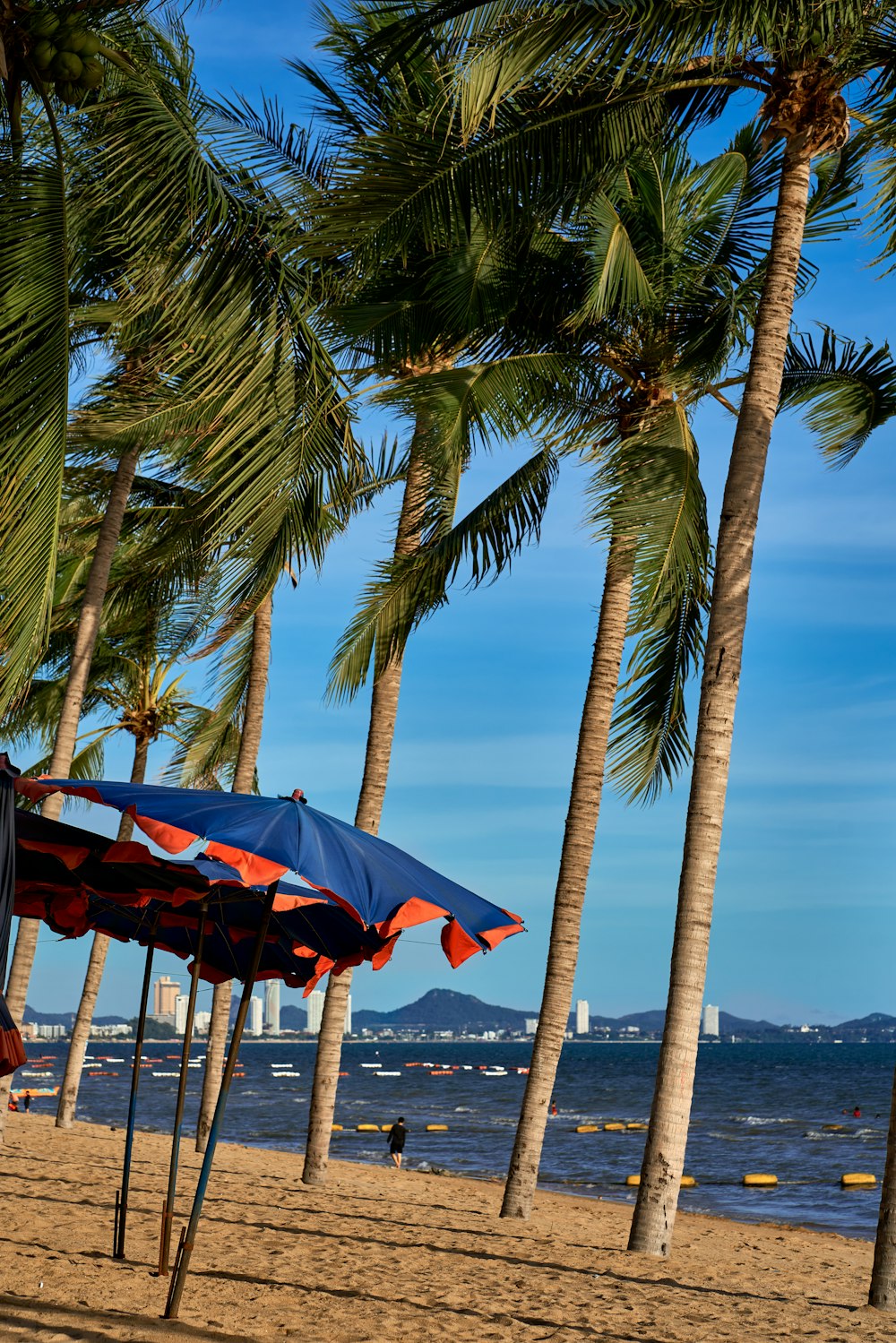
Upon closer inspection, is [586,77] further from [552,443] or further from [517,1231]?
[517,1231]

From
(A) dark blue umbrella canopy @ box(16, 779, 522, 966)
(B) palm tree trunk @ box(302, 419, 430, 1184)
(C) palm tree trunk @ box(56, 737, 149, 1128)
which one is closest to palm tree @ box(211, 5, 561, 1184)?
(B) palm tree trunk @ box(302, 419, 430, 1184)

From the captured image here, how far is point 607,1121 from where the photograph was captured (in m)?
51.1

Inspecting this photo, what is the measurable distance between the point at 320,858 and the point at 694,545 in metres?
7.60

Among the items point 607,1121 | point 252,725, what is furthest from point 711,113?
point 607,1121

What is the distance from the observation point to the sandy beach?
22.9 ft

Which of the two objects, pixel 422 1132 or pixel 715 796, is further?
pixel 422 1132

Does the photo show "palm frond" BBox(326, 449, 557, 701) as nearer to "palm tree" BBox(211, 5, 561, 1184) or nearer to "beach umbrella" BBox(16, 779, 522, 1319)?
"palm tree" BBox(211, 5, 561, 1184)

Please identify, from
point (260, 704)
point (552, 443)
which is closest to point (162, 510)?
point (260, 704)

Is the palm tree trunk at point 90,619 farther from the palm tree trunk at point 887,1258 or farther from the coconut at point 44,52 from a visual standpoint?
the palm tree trunk at point 887,1258

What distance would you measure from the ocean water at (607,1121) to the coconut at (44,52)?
1965 cm

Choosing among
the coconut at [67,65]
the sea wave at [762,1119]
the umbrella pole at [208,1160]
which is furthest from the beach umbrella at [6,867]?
the sea wave at [762,1119]

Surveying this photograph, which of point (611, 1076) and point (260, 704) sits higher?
point (260, 704)

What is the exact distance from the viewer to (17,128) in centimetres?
659

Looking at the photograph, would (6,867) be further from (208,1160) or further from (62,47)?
A: (62,47)
